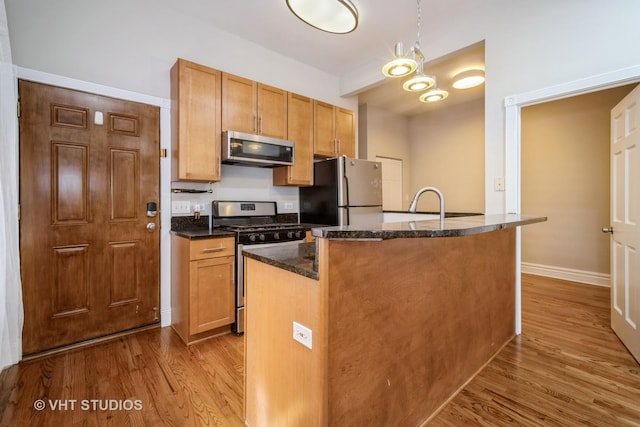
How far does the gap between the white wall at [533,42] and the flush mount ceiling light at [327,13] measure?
5.00 ft

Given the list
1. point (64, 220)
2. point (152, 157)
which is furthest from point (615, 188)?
point (64, 220)

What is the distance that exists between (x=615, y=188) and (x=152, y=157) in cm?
416

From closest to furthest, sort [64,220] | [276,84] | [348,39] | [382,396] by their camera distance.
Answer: [382,396]
[64,220]
[348,39]
[276,84]

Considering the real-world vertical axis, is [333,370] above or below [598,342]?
above

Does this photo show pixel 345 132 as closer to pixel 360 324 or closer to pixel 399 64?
pixel 399 64

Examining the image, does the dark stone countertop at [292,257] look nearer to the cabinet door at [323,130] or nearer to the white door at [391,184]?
the cabinet door at [323,130]

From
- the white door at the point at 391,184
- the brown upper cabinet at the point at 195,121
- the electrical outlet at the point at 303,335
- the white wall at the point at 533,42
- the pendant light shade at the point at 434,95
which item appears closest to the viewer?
the electrical outlet at the point at 303,335

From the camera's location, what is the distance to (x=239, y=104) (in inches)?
117

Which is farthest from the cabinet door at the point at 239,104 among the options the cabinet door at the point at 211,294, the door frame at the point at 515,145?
the door frame at the point at 515,145

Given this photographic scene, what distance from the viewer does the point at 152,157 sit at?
2717mm

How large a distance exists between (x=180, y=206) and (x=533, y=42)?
11.5ft

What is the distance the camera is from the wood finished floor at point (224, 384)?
61.9 inches

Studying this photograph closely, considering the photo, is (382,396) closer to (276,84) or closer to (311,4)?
(311,4)

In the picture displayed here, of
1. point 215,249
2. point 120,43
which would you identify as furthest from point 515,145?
point 120,43
